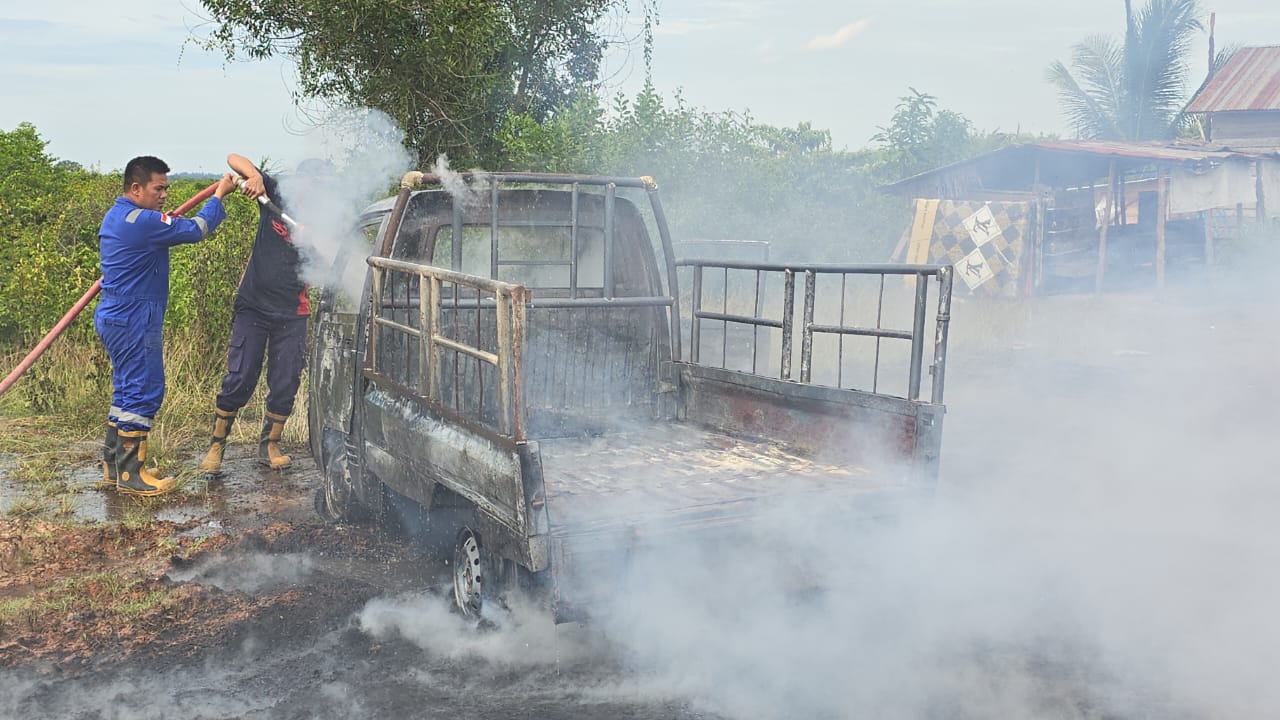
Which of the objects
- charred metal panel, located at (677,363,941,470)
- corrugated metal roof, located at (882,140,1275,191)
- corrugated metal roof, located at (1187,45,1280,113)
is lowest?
charred metal panel, located at (677,363,941,470)

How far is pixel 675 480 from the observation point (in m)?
4.88

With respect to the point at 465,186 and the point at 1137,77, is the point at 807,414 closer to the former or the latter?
the point at 465,186

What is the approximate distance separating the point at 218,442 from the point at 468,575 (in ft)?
11.6

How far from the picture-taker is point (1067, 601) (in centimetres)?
505

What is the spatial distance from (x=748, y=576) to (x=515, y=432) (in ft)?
3.71

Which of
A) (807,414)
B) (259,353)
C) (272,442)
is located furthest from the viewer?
(272,442)

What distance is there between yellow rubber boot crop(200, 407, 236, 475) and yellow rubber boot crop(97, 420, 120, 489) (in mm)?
550

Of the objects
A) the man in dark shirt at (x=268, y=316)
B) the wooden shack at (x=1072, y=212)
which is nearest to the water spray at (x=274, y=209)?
the man in dark shirt at (x=268, y=316)

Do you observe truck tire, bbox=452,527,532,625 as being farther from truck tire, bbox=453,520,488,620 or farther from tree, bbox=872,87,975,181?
tree, bbox=872,87,975,181

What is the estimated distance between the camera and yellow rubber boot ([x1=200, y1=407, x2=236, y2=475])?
7.44 meters

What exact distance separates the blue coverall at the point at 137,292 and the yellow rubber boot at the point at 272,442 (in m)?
0.97

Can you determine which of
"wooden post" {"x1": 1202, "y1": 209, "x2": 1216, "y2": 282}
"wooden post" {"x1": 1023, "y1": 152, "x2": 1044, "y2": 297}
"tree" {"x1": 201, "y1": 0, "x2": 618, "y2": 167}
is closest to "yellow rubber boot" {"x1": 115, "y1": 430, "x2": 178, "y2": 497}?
"tree" {"x1": 201, "y1": 0, "x2": 618, "y2": 167}

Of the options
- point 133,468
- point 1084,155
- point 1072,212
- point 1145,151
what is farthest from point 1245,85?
point 133,468

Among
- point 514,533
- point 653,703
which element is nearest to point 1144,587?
point 653,703
